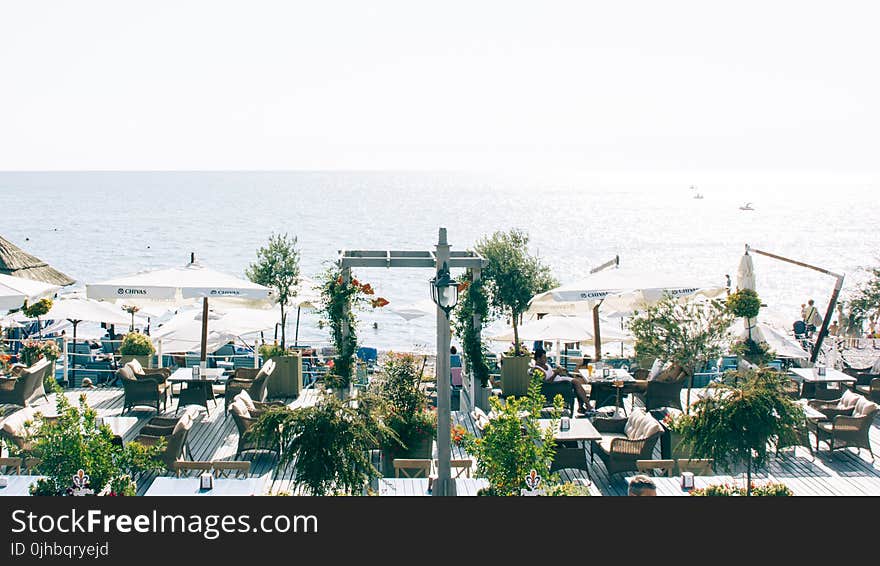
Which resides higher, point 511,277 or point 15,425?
point 511,277

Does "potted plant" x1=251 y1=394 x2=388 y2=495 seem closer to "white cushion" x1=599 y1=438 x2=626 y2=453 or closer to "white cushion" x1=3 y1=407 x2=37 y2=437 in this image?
"white cushion" x1=599 y1=438 x2=626 y2=453

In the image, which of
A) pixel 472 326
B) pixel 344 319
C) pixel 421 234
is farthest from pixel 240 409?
pixel 421 234

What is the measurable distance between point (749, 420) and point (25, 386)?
10414 mm

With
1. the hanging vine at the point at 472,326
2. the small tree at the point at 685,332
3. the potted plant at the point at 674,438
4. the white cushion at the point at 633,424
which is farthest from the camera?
the hanging vine at the point at 472,326

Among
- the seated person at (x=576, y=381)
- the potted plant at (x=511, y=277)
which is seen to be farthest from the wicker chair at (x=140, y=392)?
the potted plant at (x=511, y=277)

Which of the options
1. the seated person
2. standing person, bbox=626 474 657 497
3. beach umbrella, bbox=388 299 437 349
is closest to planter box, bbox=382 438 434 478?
standing person, bbox=626 474 657 497

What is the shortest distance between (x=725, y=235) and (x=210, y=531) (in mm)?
131832

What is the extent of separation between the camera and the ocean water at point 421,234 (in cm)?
7625

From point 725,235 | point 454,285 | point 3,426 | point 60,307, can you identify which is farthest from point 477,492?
point 725,235

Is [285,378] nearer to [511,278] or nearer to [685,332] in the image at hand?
[511,278]

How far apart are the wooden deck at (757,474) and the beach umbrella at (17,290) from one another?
7.47ft

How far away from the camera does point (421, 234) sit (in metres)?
→ 113

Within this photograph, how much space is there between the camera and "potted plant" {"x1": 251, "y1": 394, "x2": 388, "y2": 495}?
8.32 m

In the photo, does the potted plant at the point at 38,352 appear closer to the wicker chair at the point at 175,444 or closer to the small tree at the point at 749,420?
the wicker chair at the point at 175,444
